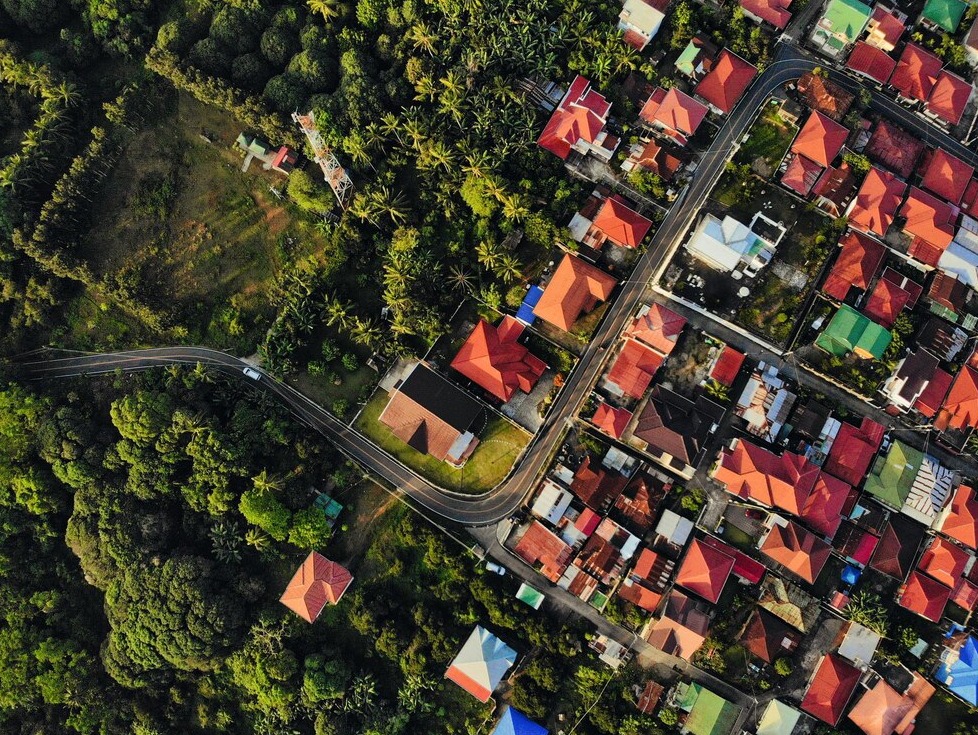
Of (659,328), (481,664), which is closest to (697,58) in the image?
(659,328)

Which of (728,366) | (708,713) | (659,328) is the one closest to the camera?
(708,713)

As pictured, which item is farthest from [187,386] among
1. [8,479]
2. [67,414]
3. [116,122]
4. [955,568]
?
[955,568]

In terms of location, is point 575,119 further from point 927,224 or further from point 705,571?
point 705,571

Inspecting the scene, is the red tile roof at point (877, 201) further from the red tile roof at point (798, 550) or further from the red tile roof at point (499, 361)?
the red tile roof at point (499, 361)

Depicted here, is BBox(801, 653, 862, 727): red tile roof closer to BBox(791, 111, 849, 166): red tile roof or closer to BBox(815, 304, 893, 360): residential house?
BBox(815, 304, 893, 360): residential house

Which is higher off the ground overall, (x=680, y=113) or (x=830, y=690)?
(x=680, y=113)

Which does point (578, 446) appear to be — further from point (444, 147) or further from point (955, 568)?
point (955, 568)
